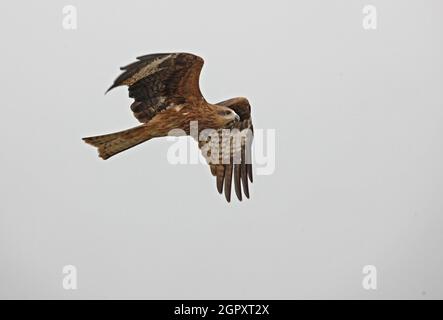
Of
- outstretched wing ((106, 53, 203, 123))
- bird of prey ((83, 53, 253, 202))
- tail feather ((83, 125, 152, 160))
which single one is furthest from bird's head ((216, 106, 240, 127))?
tail feather ((83, 125, 152, 160))

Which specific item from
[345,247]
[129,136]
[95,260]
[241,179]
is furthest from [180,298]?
[129,136]

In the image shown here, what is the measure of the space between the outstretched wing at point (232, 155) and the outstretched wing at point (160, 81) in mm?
432

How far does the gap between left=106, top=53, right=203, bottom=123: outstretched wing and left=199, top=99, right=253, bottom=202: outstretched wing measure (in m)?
0.43

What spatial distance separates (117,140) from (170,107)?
29 centimetres

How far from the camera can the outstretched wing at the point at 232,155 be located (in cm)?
430

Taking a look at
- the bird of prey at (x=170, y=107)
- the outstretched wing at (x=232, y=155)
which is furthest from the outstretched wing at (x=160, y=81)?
the outstretched wing at (x=232, y=155)

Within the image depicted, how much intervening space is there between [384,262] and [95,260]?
87.1 inches

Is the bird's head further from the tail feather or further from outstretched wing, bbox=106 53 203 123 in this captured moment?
the tail feather

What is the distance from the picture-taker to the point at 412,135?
251 inches

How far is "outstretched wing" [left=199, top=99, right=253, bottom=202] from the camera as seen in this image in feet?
14.1

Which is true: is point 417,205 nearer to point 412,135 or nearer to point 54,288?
point 412,135

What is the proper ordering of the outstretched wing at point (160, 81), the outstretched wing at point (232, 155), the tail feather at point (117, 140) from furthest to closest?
the outstretched wing at point (232, 155) → the tail feather at point (117, 140) → the outstretched wing at point (160, 81)

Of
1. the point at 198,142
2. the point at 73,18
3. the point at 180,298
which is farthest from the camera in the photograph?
the point at 180,298

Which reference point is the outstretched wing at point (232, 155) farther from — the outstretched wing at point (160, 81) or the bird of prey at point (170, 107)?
the outstretched wing at point (160, 81)
